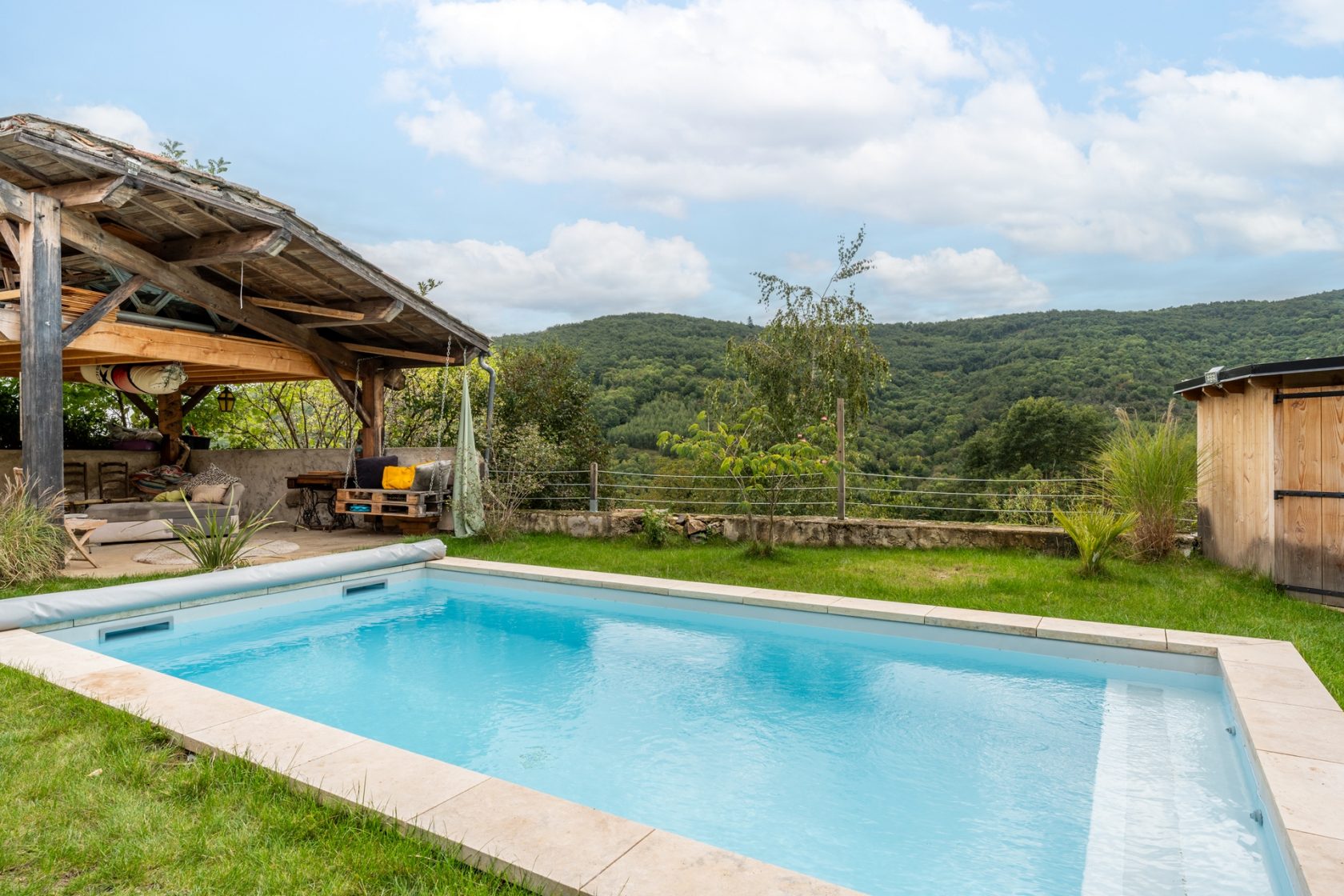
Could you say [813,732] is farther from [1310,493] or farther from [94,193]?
[94,193]

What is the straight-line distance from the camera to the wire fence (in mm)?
8763

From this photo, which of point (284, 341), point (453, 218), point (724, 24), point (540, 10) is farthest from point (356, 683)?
point (453, 218)

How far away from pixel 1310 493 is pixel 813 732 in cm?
463

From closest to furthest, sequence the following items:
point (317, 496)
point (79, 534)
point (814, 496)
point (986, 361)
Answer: point (79, 534) < point (317, 496) < point (814, 496) < point (986, 361)

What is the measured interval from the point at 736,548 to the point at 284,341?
670 centimetres

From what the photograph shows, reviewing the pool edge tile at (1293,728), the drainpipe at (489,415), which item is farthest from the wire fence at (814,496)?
the pool edge tile at (1293,728)

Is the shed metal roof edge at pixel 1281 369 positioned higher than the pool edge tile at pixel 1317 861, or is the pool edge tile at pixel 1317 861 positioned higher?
the shed metal roof edge at pixel 1281 369

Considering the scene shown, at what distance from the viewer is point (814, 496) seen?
1256 centimetres

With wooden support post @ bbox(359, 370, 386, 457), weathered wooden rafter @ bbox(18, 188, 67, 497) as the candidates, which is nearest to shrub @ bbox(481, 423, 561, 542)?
wooden support post @ bbox(359, 370, 386, 457)

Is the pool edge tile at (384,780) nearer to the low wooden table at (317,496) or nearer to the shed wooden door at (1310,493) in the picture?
the shed wooden door at (1310,493)

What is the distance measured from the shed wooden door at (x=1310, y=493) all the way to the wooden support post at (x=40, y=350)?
33.5 ft

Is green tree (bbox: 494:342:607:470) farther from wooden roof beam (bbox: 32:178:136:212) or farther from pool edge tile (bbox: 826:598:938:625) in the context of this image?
pool edge tile (bbox: 826:598:938:625)

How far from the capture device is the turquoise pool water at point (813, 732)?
118 inches

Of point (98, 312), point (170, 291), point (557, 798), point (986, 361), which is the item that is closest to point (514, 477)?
point (170, 291)
